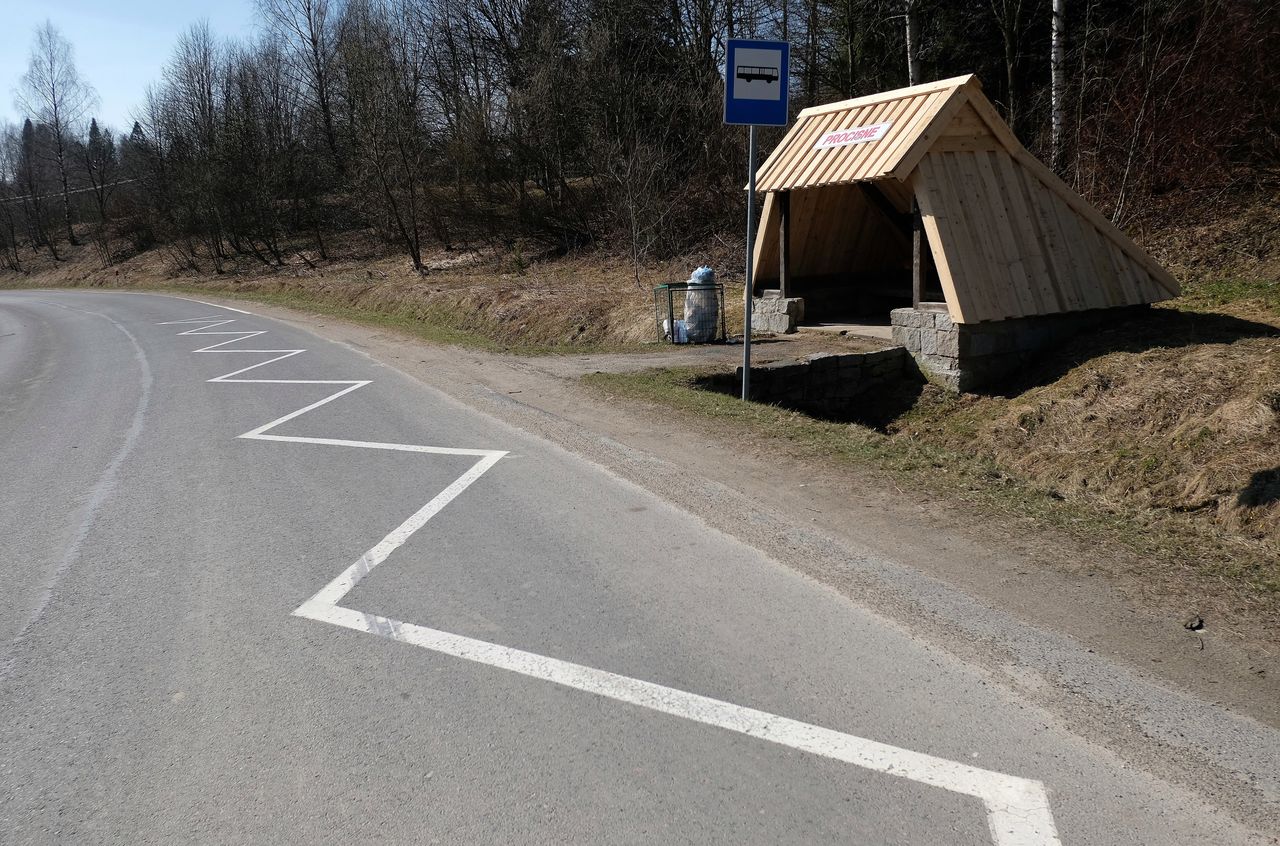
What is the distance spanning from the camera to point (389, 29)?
40.0 metres

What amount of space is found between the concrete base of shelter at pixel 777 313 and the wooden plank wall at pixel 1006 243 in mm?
3483

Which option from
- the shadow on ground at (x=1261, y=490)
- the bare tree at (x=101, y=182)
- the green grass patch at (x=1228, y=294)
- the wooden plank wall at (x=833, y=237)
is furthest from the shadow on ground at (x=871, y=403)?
the bare tree at (x=101, y=182)

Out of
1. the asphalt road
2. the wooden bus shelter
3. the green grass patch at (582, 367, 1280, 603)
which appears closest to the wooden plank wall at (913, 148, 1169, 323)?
the wooden bus shelter

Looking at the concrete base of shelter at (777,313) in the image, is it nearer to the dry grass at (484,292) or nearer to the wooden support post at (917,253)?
the dry grass at (484,292)

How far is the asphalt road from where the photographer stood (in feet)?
9.73

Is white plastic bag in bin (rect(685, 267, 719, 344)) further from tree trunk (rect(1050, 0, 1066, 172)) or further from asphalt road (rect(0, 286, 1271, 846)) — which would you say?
tree trunk (rect(1050, 0, 1066, 172))

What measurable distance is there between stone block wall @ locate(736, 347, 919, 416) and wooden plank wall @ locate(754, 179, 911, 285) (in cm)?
324

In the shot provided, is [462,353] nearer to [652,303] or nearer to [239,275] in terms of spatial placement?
[652,303]

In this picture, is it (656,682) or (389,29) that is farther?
(389,29)

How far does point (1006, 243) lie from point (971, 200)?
761 mm

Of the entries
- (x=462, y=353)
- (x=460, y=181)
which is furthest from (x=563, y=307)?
(x=460, y=181)

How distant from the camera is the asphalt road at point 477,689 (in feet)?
9.73

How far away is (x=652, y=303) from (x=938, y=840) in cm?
1533

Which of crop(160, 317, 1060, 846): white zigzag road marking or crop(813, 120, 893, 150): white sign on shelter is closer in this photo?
crop(160, 317, 1060, 846): white zigzag road marking
